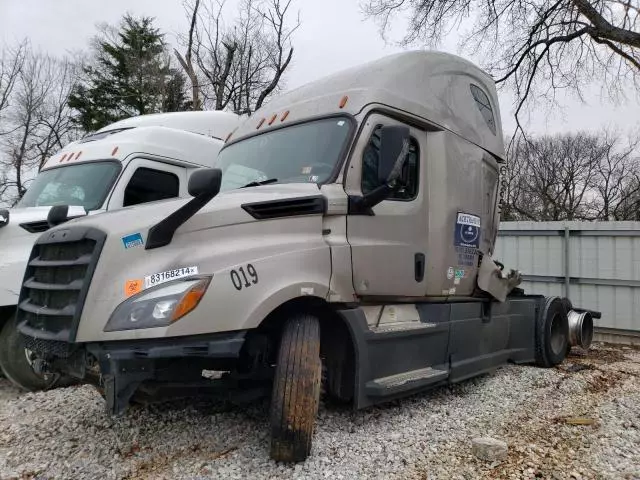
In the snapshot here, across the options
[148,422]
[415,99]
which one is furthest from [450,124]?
[148,422]

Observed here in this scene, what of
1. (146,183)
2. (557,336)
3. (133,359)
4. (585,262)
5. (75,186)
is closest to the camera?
(133,359)

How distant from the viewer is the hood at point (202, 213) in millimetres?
3461

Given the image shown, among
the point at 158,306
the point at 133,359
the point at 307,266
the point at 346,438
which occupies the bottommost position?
the point at 346,438

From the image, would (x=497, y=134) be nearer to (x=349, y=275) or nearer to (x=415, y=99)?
(x=415, y=99)

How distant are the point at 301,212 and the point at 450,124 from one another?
2360 millimetres

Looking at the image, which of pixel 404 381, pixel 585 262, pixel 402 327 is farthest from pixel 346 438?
pixel 585 262

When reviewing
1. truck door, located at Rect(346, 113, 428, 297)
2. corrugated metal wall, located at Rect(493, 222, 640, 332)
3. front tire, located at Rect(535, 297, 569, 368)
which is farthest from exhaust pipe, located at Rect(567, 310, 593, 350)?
truck door, located at Rect(346, 113, 428, 297)

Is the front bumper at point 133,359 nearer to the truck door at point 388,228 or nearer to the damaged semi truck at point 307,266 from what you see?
the damaged semi truck at point 307,266

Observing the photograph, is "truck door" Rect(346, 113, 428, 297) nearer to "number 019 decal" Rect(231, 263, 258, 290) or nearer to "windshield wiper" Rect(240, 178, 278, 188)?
"windshield wiper" Rect(240, 178, 278, 188)

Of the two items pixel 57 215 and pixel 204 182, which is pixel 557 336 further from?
pixel 57 215

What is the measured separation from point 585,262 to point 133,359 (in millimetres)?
9630

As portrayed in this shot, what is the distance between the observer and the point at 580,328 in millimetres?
7801

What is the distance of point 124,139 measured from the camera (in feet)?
22.8

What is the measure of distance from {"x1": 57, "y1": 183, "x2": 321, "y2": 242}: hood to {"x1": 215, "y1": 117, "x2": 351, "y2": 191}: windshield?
0.83 ft
